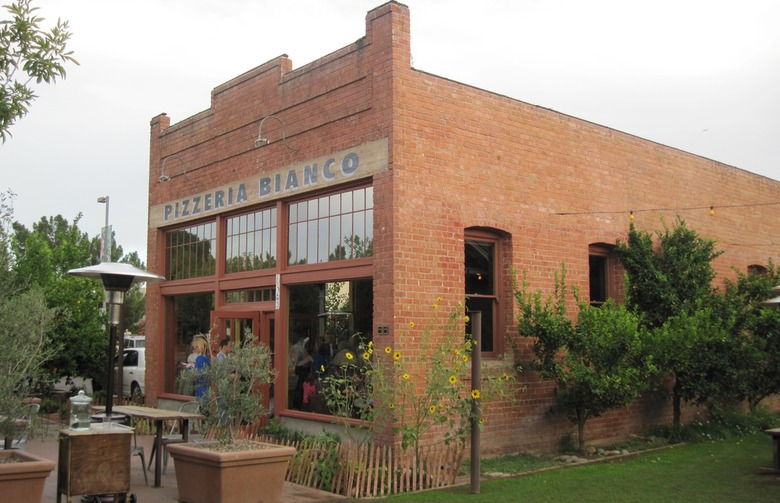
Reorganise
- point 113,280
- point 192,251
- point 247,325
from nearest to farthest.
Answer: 1. point 113,280
2. point 247,325
3. point 192,251

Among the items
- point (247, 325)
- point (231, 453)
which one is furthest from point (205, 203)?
point (231, 453)

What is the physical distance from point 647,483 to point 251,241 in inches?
312

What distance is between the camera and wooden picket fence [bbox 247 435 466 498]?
9.56 meters

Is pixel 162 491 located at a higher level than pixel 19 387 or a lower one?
lower

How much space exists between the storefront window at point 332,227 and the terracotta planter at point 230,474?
3.83 meters

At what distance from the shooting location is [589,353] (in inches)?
478

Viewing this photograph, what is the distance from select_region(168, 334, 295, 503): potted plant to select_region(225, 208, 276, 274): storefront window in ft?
15.5

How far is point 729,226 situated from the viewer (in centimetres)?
1783

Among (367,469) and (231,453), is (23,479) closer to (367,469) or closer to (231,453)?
(231,453)

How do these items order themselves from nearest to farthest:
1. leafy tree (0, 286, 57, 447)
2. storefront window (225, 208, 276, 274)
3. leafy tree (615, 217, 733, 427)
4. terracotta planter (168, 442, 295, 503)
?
leafy tree (0, 286, 57, 447) < terracotta planter (168, 442, 295, 503) < storefront window (225, 208, 276, 274) < leafy tree (615, 217, 733, 427)

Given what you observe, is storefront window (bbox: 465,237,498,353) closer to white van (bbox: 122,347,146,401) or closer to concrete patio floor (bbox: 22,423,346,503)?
concrete patio floor (bbox: 22,423,346,503)

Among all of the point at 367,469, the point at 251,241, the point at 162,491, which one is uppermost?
the point at 251,241

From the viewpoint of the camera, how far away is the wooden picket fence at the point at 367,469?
31.4ft

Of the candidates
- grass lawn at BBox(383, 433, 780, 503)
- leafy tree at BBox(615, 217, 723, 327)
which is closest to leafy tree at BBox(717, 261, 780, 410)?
leafy tree at BBox(615, 217, 723, 327)
